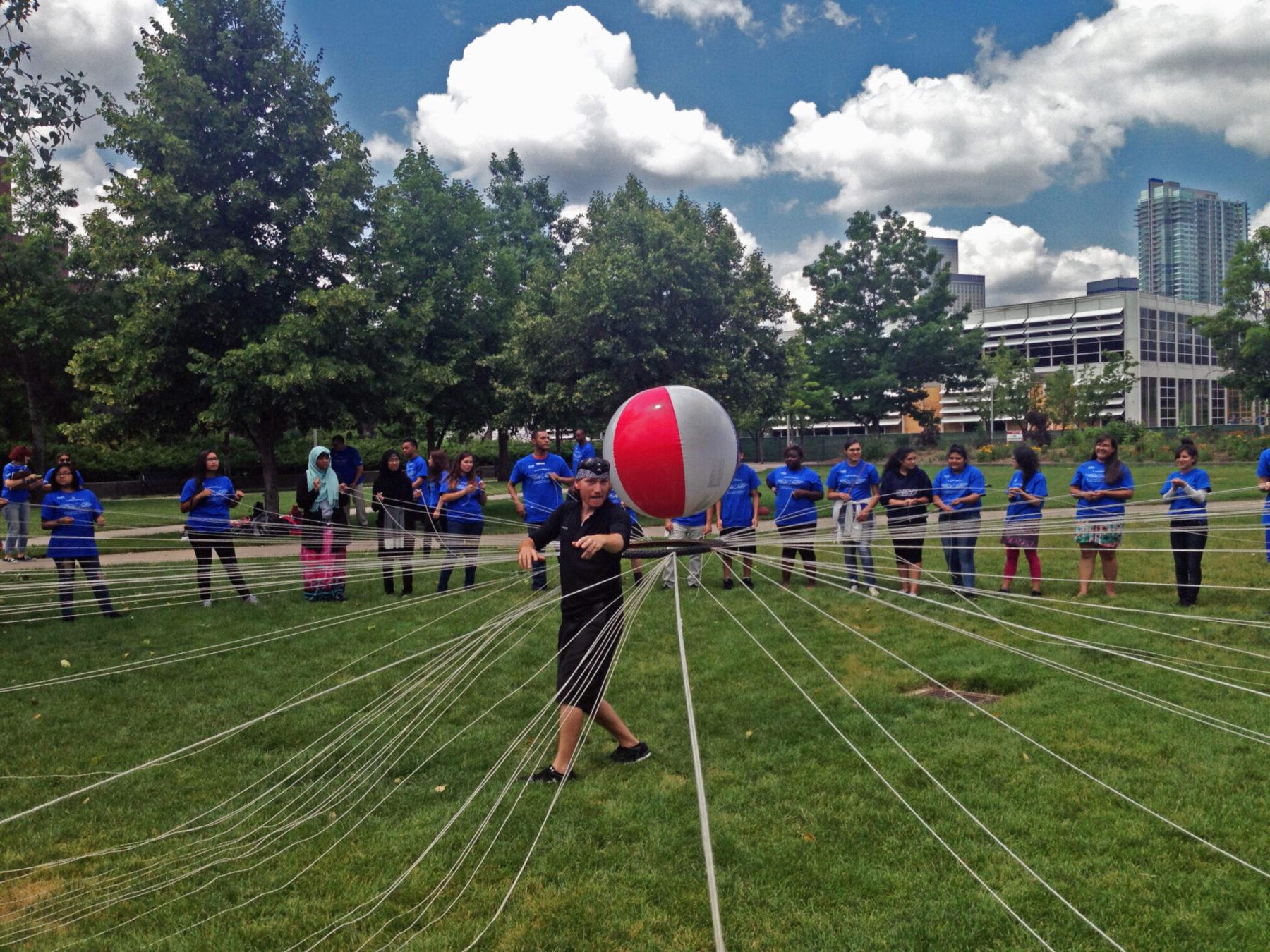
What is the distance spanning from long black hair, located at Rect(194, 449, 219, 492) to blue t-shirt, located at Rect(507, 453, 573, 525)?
3405mm

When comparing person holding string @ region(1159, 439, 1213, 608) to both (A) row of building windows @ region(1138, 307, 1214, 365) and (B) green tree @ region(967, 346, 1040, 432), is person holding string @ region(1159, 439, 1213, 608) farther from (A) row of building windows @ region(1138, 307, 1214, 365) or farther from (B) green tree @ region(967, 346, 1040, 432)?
(A) row of building windows @ region(1138, 307, 1214, 365)

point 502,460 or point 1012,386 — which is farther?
point 1012,386

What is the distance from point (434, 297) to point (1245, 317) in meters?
35.8

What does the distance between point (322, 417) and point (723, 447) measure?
1394cm

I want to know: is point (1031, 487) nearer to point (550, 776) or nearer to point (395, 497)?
point (550, 776)

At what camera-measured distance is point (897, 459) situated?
946 centimetres

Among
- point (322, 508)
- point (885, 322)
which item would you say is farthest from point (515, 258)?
point (322, 508)

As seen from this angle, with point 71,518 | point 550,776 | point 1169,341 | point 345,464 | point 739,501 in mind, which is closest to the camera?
point 550,776

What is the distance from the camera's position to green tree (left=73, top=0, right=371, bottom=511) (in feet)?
48.0

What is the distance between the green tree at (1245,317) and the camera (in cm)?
3347

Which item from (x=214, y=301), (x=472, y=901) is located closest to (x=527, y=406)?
(x=214, y=301)

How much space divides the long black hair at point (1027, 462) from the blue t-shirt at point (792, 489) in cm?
213

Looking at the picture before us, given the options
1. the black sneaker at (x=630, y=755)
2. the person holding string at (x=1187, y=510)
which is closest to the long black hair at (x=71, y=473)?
the black sneaker at (x=630, y=755)

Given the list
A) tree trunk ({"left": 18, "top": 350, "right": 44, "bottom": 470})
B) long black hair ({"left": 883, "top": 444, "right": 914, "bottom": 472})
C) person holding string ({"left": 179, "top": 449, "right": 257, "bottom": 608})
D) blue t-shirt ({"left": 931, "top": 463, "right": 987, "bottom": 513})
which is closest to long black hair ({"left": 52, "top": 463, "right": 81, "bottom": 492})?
person holding string ({"left": 179, "top": 449, "right": 257, "bottom": 608})
